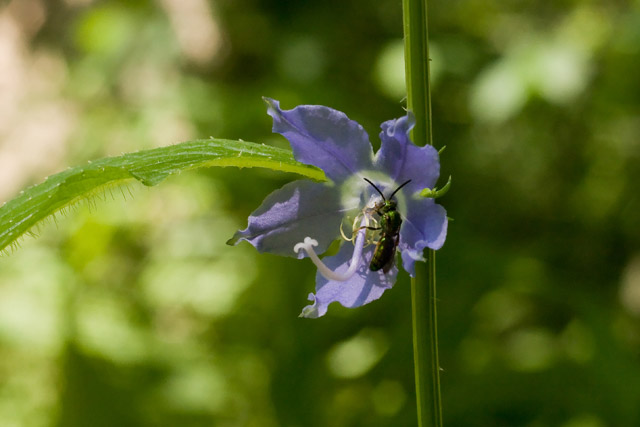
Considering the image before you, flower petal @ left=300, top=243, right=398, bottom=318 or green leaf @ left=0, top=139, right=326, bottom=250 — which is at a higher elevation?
green leaf @ left=0, top=139, right=326, bottom=250

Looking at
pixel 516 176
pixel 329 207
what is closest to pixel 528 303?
pixel 516 176

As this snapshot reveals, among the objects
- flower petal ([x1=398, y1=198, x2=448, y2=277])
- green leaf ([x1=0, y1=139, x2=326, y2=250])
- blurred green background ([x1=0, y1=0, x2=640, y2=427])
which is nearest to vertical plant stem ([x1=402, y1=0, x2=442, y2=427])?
flower petal ([x1=398, y1=198, x2=448, y2=277])

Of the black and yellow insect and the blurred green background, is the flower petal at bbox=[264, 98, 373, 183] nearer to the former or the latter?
the black and yellow insect

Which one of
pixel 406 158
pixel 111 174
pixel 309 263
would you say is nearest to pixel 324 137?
pixel 406 158

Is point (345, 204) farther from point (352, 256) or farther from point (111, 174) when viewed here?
point (111, 174)

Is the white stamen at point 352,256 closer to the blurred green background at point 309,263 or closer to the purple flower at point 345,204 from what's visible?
the purple flower at point 345,204

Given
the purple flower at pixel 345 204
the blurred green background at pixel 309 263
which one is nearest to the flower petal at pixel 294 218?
the purple flower at pixel 345 204
